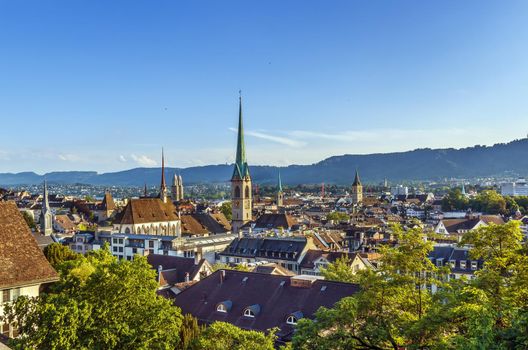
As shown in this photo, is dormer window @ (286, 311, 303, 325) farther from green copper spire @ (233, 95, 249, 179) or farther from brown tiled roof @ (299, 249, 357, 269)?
green copper spire @ (233, 95, 249, 179)

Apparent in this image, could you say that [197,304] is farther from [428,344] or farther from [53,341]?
[428,344]

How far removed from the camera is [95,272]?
21984 millimetres

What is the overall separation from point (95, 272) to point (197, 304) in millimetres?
18679

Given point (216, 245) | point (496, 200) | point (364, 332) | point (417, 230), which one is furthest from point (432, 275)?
point (496, 200)

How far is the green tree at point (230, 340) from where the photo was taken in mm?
21422

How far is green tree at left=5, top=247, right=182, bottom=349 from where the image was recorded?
763 inches

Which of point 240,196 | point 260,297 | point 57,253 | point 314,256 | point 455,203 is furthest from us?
point 455,203

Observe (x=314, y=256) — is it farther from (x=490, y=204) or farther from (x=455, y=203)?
(x=455, y=203)

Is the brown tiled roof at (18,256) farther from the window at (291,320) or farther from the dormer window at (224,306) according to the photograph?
the window at (291,320)

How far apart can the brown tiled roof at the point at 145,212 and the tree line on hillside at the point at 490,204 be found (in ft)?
311

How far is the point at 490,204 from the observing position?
497ft

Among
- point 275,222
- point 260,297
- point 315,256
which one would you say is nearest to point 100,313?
point 260,297

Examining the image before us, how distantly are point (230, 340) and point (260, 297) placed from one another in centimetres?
1578

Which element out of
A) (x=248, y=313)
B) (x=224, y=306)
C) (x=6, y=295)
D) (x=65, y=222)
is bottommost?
Answer: (x=65, y=222)
